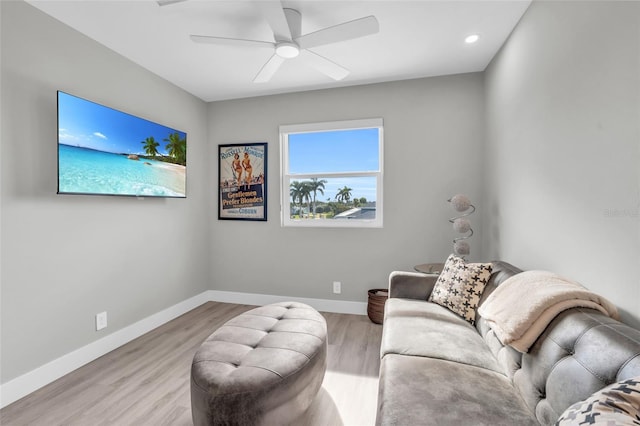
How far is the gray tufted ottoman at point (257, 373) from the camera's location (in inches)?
52.9

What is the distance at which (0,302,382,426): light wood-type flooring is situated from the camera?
1.77 metres

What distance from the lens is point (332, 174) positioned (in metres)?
3.55

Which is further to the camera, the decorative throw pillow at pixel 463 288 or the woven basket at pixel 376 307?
the woven basket at pixel 376 307

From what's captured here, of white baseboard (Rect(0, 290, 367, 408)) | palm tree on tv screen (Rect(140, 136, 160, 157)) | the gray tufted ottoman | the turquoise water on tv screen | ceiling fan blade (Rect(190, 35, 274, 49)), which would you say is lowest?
white baseboard (Rect(0, 290, 367, 408))

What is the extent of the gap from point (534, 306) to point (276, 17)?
202cm

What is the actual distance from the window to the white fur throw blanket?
2005mm

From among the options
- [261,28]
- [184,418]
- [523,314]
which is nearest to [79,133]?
[261,28]

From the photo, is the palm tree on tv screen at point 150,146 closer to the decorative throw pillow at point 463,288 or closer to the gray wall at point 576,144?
the decorative throw pillow at point 463,288

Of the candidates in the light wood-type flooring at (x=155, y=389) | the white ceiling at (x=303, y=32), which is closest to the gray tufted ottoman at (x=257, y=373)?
the light wood-type flooring at (x=155, y=389)

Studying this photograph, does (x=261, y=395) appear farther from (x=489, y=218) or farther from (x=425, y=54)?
(x=425, y=54)

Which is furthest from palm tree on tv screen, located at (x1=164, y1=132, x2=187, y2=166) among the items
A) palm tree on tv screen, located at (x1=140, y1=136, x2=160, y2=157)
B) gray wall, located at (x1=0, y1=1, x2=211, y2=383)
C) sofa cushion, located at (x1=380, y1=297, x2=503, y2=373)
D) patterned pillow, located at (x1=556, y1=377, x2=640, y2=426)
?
patterned pillow, located at (x1=556, y1=377, x2=640, y2=426)

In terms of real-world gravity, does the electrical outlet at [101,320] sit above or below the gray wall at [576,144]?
below

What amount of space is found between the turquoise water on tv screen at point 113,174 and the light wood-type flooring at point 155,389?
1.34 m

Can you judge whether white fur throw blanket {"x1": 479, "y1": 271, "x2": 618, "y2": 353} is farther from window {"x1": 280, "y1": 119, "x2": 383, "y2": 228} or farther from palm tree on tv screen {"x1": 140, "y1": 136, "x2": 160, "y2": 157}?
palm tree on tv screen {"x1": 140, "y1": 136, "x2": 160, "y2": 157}
